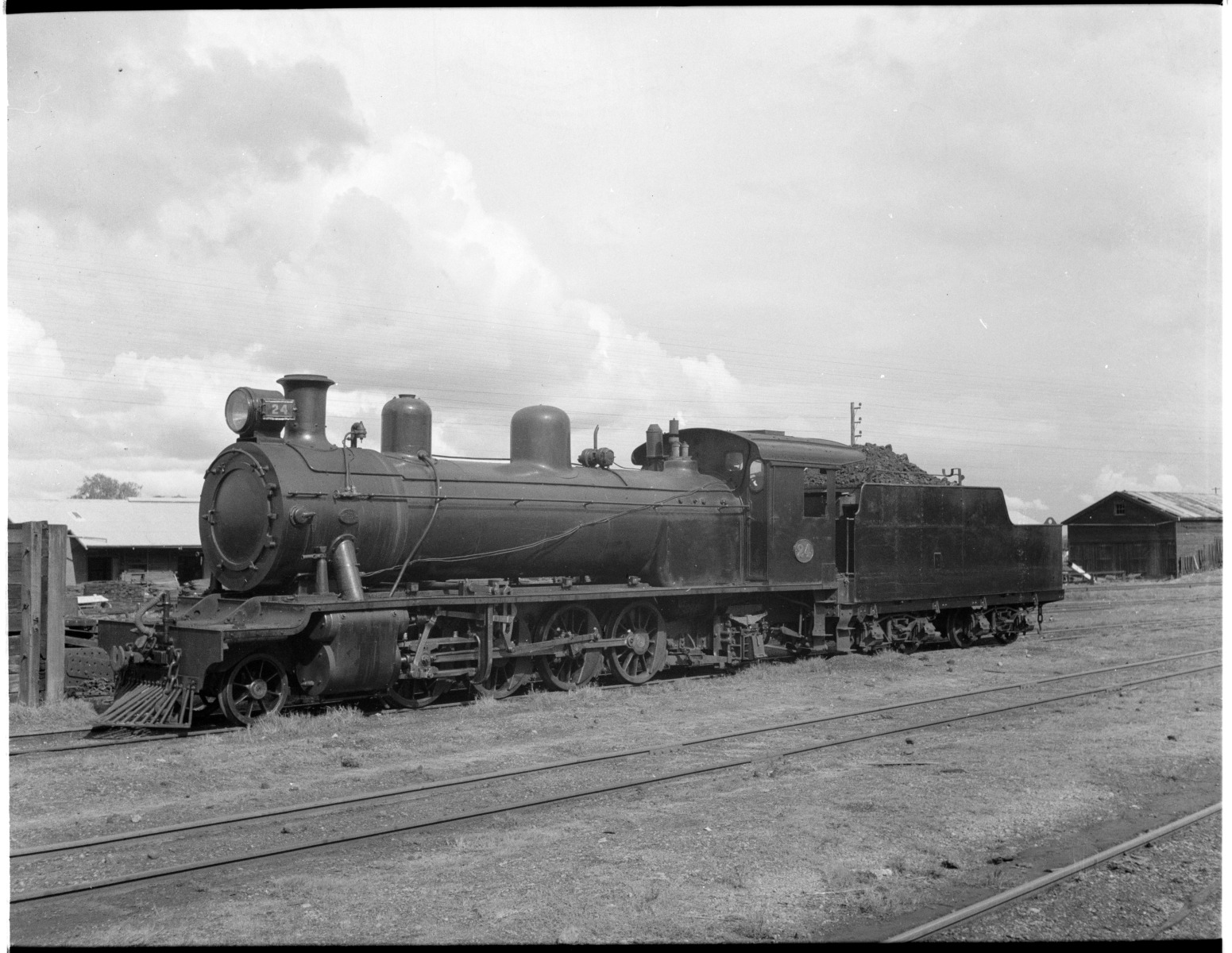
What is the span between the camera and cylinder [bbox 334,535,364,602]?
1022 cm

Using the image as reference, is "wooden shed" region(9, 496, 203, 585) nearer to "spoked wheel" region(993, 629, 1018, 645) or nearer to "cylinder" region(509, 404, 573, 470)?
"cylinder" region(509, 404, 573, 470)

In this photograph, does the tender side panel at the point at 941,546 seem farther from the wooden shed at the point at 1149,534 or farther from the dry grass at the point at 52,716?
the wooden shed at the point at 1149,534

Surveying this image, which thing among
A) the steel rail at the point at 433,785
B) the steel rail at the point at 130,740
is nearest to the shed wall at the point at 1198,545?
the steel rail at the point at 433,785

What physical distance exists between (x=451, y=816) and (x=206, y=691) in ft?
14.5

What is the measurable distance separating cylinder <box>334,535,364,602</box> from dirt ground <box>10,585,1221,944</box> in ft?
3.96

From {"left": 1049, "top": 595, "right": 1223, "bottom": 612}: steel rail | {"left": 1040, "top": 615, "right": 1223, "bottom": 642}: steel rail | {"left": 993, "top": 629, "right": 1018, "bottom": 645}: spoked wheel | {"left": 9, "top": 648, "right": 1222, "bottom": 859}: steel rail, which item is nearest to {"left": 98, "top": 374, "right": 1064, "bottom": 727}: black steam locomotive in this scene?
{"left": 993, "top": 629, "right": 1018, "bottom": 645}: spoked wheel

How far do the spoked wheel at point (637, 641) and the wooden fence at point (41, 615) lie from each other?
6.19m

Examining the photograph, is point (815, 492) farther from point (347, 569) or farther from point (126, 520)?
point (126, 520)

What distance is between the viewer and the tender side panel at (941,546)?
1574 centimetres

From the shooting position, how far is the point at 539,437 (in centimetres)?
1275

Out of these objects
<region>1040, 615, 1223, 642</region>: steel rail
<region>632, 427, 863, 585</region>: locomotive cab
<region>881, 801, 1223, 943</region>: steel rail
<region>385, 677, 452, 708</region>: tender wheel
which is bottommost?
<region>1040, 615, 1223, 642</region>: steel rail

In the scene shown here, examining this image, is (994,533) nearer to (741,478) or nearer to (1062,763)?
A: (741,478)

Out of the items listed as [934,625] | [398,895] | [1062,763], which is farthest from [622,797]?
Result: [934,625]

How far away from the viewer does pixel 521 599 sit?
11.7m
